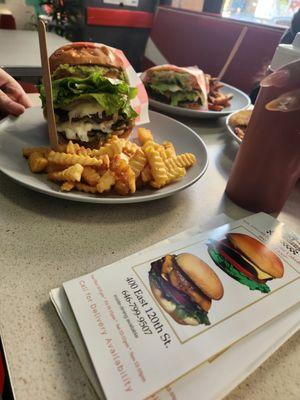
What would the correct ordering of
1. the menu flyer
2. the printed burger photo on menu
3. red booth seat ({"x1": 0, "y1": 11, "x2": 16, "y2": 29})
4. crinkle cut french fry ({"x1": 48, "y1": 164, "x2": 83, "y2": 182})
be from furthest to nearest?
red booth seat ({"x1": 0, "y1": 11, "x2": 16, "y2": 29}) < the printed burger photo on menu < crinkle cut french fry ({"x1": 48, "y1": 164, "x2": 83, "y2": 182}) < the menu flyer

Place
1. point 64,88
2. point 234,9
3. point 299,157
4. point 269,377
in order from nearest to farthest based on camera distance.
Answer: point 269,377, point 299,157, point 64,88, point 234,9

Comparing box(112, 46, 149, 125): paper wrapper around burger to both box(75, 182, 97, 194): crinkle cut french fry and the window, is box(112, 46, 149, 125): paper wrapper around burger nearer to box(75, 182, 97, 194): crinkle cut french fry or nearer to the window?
box(75, 182, 97, 194): crinkle cut french fry

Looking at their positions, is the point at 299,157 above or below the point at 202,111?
above

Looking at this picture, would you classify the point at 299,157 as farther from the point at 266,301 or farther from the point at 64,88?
the point at 64,88

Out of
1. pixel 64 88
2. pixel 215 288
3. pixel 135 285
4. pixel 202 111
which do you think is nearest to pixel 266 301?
pixel 215 288

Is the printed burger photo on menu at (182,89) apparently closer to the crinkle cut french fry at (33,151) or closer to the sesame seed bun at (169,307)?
the crinkle cut french fry at (33,151)

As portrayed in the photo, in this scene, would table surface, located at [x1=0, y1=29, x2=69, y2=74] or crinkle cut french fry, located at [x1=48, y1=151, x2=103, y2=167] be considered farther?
table surface, located at [x1=0, y1=29, x2=69, y2=74]

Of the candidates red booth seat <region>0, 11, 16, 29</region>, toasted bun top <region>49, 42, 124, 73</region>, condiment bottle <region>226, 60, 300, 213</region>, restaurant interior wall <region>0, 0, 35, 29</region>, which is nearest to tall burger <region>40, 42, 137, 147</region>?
toasted bun top <region>49, 42, 124, 73</region>
